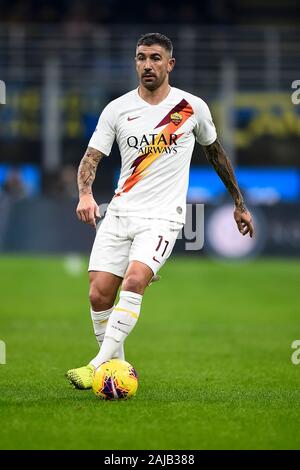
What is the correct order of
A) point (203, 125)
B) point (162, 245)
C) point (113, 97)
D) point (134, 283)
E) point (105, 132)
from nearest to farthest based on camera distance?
point (134, 283), point (162, 245), point (105, 132), point (203, 125), point (113, 97)

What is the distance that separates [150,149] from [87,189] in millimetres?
591

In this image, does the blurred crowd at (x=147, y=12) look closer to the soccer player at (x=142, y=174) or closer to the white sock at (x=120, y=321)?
the soccer player at (x=142, y=174)

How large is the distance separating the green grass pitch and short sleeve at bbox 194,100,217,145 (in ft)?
6.81

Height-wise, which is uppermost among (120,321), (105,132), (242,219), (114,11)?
(114,11)

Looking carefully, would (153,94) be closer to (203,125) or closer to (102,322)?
(203,125)

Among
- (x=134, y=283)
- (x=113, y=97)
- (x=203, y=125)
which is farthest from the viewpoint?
(x=113, y=97)

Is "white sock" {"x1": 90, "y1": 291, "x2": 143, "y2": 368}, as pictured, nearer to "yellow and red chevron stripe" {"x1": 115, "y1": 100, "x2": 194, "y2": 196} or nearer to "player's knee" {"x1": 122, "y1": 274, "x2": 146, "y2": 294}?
"player's knee" {"x1": 122, "y1": 274, "x2": 146, "y2": 294}

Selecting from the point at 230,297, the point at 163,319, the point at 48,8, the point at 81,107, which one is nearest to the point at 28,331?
the point at 163,319

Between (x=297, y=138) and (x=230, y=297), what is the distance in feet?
33.2

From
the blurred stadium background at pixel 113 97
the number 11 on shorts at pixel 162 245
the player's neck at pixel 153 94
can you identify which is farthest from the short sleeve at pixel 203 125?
the blurred stadium background at pixel 113 97

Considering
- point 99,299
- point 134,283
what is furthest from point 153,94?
point 99,299

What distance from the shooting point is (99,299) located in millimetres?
8461

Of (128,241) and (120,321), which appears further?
(128,241)

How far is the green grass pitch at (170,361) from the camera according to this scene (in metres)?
6.66
